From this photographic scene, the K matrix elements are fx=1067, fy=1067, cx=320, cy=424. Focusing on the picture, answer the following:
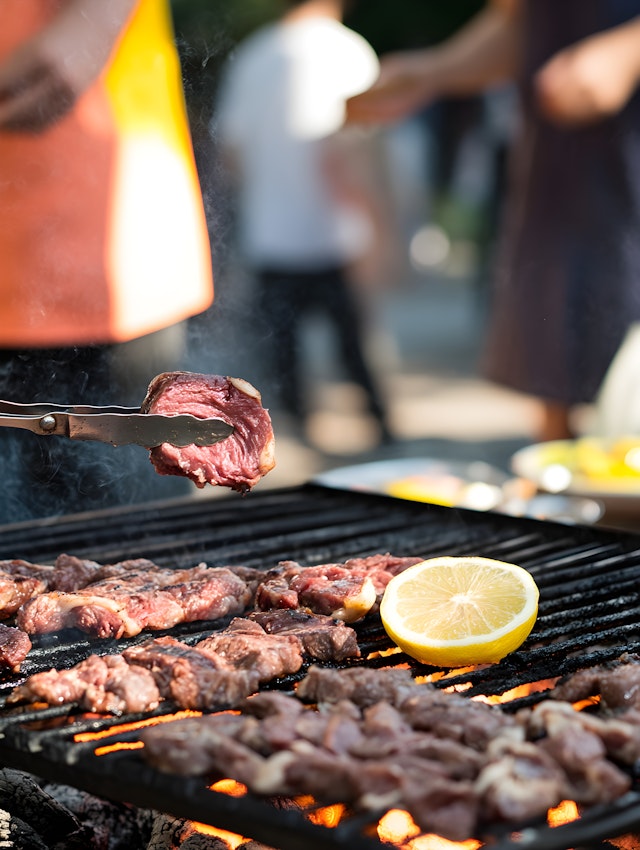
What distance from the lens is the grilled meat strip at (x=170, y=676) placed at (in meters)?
2.32

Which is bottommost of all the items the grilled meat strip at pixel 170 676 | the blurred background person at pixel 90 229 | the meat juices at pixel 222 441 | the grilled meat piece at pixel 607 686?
the grilled meat piece at pixel 607 686

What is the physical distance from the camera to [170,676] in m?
2.38

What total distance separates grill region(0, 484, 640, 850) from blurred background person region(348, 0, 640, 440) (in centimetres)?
277

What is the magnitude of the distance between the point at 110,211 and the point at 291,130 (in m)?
4.69

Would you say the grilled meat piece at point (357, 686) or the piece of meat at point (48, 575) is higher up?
the piece of meat at point (48, 575)

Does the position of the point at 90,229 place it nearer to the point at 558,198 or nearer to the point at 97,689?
the point at 97,689

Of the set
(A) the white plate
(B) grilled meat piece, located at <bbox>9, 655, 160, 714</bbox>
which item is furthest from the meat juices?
(A) the white plate

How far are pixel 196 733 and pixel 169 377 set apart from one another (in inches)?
45.5

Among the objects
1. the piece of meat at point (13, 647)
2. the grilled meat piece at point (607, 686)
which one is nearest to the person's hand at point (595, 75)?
the grilled meat piece at point (607, 686)

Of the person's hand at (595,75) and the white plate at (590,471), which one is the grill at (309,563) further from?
the person's hand at (595,75)

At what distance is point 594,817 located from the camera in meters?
1.80

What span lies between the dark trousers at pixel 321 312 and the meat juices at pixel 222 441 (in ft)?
16.0

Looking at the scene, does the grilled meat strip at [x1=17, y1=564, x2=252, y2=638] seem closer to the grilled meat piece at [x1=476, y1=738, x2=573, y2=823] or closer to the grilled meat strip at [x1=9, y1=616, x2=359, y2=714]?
the grilled meat strip at [x1=9, y1=616, x2=359, y2=714]

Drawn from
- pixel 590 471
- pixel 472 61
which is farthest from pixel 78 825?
pixel 472 61
